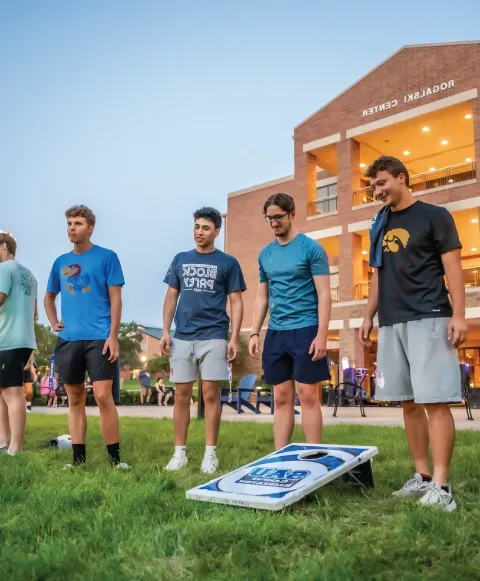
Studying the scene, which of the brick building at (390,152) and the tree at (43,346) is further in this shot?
the tree at (43,346)

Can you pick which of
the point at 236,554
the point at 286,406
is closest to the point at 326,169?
the point at 286,406

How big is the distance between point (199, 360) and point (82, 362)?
36.0 inches

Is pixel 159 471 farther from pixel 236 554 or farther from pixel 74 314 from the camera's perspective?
pixel 236 554

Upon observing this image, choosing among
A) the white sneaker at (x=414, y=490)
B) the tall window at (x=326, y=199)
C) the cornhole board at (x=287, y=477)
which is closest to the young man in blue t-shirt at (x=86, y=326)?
the cornhole board at (x=287, y=477)

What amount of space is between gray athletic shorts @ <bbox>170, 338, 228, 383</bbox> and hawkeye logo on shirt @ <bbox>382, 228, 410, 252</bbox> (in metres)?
1.72

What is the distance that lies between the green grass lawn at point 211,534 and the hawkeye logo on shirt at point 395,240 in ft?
4.59

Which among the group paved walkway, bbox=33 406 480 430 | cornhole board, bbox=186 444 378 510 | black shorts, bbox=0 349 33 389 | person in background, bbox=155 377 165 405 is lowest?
person in background, bbox=155 377 165 405

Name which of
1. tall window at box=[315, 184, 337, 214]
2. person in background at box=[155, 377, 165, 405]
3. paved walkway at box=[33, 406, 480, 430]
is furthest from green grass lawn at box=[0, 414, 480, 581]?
tall window at box=[315, 184, 337, 214]

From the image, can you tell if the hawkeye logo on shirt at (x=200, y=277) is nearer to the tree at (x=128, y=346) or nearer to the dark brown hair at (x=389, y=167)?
the dark brown hair at (x=389, y=167)

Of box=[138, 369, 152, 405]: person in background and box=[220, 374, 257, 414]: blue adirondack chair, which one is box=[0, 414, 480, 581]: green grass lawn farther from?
box=[138, 369, 152, 405]: person in background

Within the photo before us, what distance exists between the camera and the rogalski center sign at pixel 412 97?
2620cm

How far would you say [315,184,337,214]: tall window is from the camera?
3156 cm

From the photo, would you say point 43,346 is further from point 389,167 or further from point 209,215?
point 389,167

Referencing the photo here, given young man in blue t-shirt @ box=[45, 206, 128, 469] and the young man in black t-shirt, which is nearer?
the young man in black t-shirt
